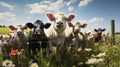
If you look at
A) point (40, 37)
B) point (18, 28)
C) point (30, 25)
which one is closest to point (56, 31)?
point (40, 37)

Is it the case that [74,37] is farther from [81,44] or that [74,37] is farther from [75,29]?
[81,44]

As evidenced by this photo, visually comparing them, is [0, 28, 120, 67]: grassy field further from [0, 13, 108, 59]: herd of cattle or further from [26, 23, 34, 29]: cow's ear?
[26, 23, 34, 29]: cow's ear

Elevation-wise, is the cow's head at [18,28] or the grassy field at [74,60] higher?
the cow's head at [18,28]

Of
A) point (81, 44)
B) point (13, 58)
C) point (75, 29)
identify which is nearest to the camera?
point (13, 58)

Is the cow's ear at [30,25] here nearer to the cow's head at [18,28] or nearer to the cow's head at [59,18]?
the cow's head at [18,28]

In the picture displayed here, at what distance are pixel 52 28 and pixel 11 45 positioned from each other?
4.96 feet

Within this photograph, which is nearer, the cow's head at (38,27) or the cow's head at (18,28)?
the cow's head at (38,27)

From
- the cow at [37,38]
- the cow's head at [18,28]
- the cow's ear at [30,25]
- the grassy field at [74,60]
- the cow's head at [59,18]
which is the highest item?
the cow's head at [59,18]

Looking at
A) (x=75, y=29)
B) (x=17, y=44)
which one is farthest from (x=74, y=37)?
(x=17, y=44)

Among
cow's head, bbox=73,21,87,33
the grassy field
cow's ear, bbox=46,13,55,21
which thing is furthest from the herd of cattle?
the grassy field

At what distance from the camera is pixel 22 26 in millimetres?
9211

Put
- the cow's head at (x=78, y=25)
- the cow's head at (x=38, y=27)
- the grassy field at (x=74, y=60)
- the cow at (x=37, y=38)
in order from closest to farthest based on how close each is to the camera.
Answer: the grassy field at (x=74, y=60), the cow at (x=37, y=38), the cow's head at (x=38, y=27), the cow's head at (x=78, y=25)

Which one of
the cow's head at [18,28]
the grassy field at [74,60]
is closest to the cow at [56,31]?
the cow's head at [18,28]


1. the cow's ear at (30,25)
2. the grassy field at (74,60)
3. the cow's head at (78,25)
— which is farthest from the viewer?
the cow's head at (78,25)
